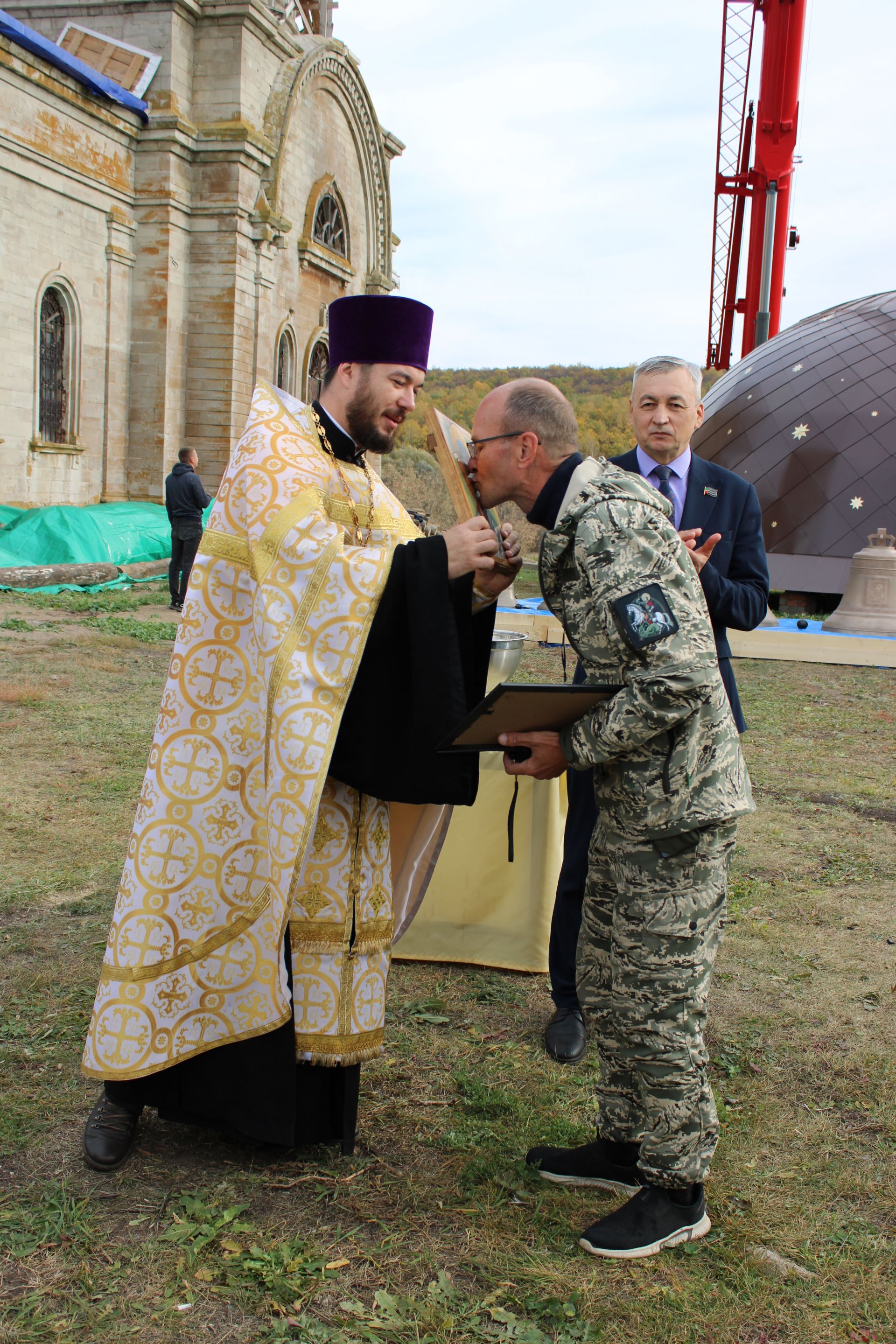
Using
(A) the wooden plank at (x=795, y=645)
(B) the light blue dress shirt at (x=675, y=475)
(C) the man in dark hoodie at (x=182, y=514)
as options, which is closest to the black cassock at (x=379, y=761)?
(B) the light blue dress shirt at (x=675, y=475)

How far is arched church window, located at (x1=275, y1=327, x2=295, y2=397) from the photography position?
23.5m

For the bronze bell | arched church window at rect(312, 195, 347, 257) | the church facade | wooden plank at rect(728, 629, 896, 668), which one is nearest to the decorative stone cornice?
the church facade

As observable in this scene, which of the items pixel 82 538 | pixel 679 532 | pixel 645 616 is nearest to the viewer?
pixel 645 616

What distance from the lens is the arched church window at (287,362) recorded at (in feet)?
77.2

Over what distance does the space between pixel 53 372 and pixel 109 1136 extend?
1774 centimetres

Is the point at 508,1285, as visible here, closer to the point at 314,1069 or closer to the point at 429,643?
the point at 314,1069

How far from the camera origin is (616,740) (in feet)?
7.04

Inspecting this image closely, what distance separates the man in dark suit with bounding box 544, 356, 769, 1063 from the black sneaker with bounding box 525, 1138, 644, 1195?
2.14 ft

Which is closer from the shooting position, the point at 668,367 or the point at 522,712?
the point at 522,712

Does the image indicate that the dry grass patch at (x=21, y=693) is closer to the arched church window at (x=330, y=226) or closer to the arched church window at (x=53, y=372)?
the arched church window at (x=53, y=372)

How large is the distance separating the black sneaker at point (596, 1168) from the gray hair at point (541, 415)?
5.49 ft

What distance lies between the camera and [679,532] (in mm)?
3213

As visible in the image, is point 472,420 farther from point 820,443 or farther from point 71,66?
point 71,66

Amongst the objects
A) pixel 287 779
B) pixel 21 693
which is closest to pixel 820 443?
pixel 21 693
